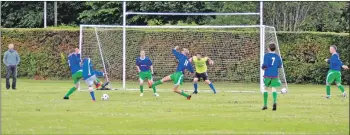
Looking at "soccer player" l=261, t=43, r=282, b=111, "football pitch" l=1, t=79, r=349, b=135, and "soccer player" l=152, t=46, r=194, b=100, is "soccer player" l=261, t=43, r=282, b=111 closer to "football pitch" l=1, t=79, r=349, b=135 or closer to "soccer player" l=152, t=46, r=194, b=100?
"football pitch" l=1, t=79, r=349, b=135

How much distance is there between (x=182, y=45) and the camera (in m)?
40.5

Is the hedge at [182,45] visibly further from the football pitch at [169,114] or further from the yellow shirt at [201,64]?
the football pitch at [169,114]

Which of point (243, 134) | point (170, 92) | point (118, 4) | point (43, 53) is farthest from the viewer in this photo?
point (118, 4)

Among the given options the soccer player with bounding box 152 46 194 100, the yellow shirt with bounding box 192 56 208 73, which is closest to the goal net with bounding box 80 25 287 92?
the yellow shirt with bounding box 192 56 208 73

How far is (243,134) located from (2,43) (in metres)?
29.7

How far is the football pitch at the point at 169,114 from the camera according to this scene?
59.3ft

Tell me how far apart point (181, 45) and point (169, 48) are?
66cm

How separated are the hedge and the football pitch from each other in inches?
302

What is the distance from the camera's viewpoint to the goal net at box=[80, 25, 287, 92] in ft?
122

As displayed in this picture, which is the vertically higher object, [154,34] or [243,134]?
[154,34]

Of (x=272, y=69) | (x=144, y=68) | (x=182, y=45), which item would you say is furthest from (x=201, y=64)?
(x=272, y=69)

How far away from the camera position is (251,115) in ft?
71.0

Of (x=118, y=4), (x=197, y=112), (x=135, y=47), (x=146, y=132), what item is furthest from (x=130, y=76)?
(x=146, y=132)

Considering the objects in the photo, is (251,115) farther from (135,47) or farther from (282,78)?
(135,47)
